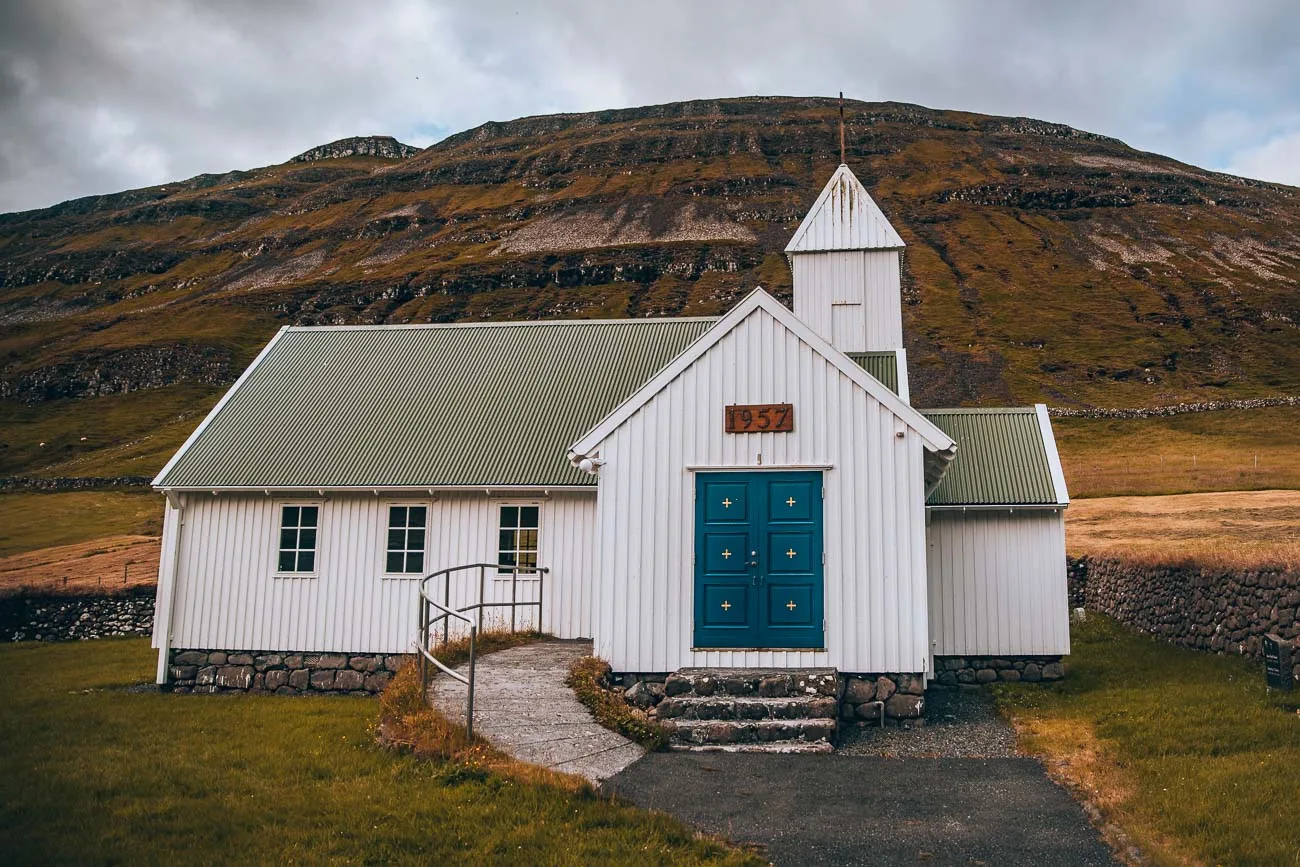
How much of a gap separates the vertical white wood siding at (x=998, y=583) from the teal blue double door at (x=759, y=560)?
4747 millimetres

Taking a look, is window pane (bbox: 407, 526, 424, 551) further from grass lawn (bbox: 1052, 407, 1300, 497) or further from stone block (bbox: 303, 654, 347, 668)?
grass lawn (bbox: 1052, 407, 1300, 497)

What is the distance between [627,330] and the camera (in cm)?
2297

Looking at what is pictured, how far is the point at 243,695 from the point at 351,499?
4.11 metres

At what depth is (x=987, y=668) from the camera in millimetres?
17797

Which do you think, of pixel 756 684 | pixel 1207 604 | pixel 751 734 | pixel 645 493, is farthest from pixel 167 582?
pixel 1207 604

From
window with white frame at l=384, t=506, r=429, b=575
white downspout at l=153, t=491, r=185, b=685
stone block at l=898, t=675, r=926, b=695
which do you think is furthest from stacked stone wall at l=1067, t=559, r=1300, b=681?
white downspout at l=153, t=491, r=185, b=685

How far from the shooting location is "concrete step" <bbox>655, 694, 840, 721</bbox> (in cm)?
1273

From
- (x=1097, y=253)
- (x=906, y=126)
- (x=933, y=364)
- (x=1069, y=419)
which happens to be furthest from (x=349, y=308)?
(x=906, y=126)

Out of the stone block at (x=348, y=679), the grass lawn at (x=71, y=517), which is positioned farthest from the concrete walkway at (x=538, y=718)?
the grass lawn at (x=71, y=517)

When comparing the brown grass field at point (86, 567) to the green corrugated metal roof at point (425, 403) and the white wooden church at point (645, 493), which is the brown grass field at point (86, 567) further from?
the white wooden church at point (645, 493)

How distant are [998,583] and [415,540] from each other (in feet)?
36.1

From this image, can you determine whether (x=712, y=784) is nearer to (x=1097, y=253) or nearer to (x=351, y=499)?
(x=351, y=499)

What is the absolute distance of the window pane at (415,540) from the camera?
1912 cm

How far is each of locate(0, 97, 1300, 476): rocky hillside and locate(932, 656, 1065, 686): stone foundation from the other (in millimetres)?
54379
